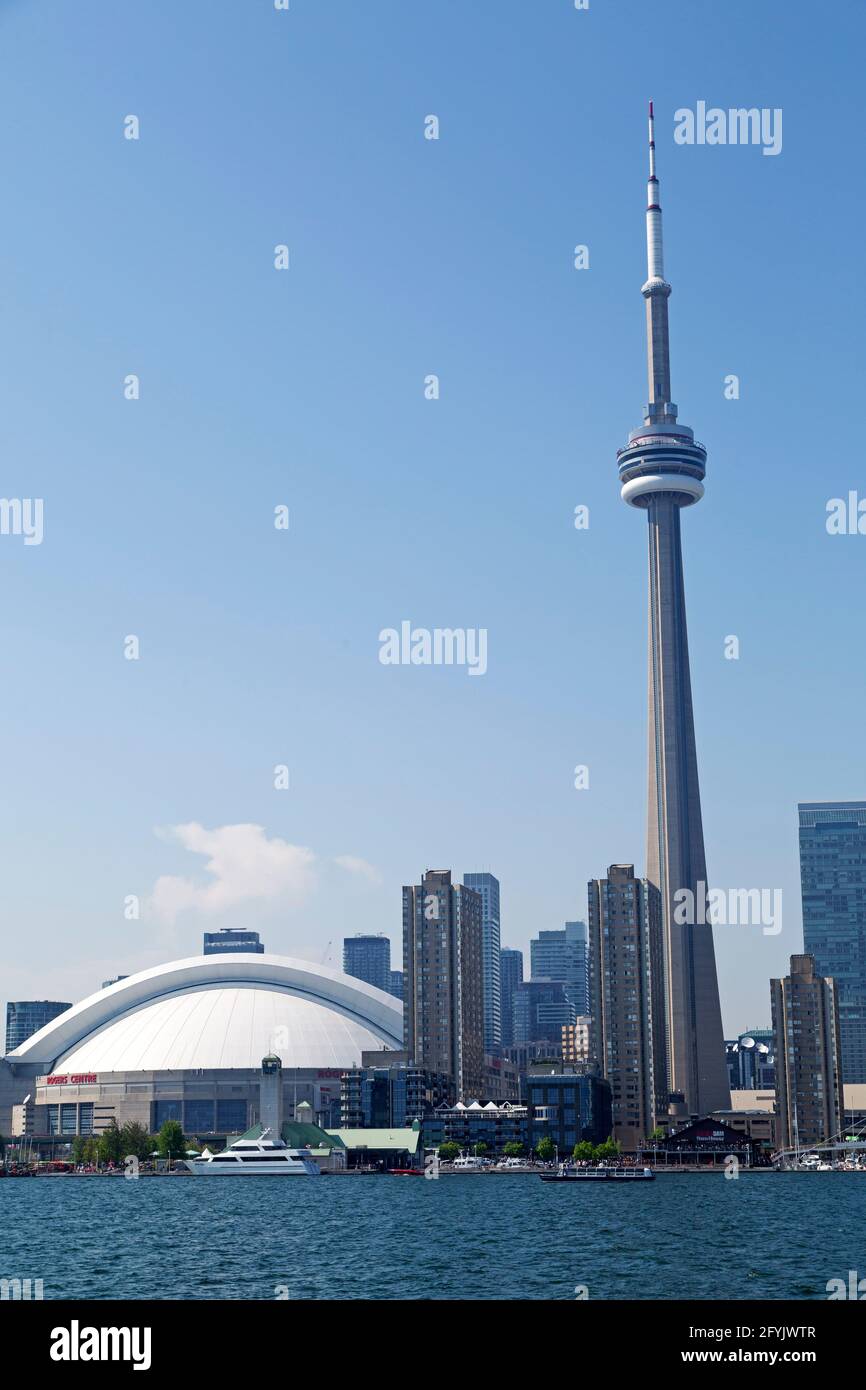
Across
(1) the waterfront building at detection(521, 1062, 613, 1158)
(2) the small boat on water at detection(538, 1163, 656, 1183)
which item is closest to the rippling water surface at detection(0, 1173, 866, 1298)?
(2) the small boat on water at detection(538, 1163, 656, 1183)

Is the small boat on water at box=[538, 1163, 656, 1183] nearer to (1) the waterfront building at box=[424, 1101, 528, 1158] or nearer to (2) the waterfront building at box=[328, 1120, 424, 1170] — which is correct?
(2) the waterfront building at box=[328, 1120, 424, 1170]

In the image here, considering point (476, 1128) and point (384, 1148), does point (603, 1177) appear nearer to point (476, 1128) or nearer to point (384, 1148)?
point (476, 1128)

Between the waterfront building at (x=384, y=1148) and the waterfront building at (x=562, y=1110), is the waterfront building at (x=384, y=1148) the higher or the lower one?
the lower one

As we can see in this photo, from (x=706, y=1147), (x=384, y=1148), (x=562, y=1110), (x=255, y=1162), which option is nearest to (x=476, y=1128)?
(x=562, y=1110)

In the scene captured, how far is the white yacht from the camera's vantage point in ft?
546

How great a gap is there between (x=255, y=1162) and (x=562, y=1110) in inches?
1616

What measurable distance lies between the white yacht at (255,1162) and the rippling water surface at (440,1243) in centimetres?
4051

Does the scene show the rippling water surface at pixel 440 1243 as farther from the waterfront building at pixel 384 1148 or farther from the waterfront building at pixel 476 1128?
the waterfront building at pixel 476 1128

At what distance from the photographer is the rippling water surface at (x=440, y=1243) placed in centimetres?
4931

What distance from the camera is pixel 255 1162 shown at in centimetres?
16662

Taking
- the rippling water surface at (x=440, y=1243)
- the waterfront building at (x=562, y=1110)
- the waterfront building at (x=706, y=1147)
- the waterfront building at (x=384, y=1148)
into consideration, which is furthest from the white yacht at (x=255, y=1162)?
the waterfront building at (x=706, y=1147)

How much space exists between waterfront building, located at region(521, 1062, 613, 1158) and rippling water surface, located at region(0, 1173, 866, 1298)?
62541 mm
